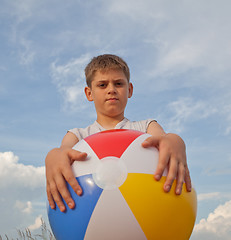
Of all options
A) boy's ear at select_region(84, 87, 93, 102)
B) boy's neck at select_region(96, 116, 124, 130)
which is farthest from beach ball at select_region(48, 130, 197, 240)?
boy's ear at select_region(84, 87, 93, 102)

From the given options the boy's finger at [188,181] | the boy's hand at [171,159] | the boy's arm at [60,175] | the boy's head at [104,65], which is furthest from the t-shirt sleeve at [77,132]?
the boy's finger at [188,181]

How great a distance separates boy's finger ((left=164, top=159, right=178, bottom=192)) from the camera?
327 cm

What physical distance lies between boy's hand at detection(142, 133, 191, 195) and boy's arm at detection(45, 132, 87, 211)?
0.79 m

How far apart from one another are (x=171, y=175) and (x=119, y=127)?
1.62 meters

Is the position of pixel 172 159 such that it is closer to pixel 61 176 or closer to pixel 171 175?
pixel 171 175

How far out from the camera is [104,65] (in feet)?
15.7

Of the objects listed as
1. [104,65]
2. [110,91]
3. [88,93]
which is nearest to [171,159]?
[110,91]

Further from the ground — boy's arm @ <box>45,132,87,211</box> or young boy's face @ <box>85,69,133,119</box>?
young boy's face @ <box>85,69,133,119</box>

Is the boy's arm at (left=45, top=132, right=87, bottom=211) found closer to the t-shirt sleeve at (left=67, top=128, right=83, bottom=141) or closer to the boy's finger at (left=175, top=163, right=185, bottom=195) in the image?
the t-shirt sleeve at (left=67, top=128, right=83, bottom=141)

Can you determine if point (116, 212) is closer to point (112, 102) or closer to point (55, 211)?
point (55, 211)

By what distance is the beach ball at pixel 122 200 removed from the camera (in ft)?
10.2

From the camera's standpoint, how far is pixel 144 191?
315 centimetres

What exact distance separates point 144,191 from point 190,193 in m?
0.79

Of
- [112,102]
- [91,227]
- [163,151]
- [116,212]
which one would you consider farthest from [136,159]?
[112,102]
